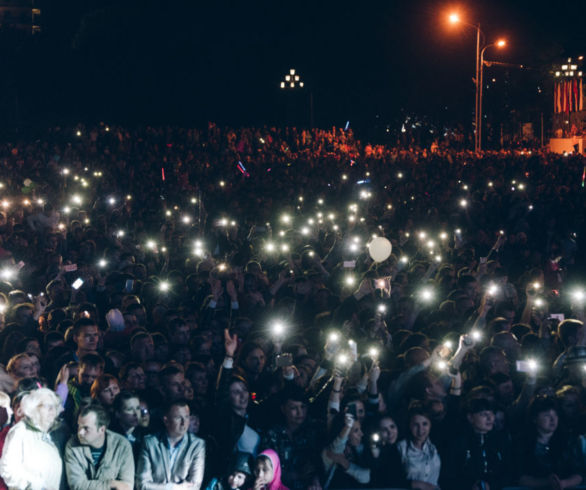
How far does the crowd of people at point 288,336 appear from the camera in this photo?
15.9 ft

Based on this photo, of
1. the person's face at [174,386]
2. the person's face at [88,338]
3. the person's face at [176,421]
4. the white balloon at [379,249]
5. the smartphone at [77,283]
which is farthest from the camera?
the white balloon at [379,249]

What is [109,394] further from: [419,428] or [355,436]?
[419,428]

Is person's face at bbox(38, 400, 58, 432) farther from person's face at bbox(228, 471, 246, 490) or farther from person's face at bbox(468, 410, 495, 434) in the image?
person's face at bbox(468, 410, 495, 434)

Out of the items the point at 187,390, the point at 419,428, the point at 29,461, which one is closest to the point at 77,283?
the point at 187,390

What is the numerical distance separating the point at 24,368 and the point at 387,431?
282 centimetres

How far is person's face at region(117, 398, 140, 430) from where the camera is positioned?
16.1 ft

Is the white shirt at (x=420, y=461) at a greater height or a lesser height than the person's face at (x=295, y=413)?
lesser

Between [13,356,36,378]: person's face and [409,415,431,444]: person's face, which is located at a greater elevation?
[13,356,36,378]: person's face

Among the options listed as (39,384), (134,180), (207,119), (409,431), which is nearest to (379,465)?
(409,431)

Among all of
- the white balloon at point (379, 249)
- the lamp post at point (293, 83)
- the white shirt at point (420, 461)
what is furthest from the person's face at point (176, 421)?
the lamp post at point (293, 83)

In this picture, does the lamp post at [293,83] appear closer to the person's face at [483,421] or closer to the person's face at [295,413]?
the person's face at [295,413]

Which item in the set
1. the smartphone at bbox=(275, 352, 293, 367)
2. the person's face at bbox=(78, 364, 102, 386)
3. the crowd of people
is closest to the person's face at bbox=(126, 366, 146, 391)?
the crowd of people

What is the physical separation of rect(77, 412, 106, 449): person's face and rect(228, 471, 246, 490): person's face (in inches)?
33.3

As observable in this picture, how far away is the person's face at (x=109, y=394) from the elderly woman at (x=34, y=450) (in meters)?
0.67
